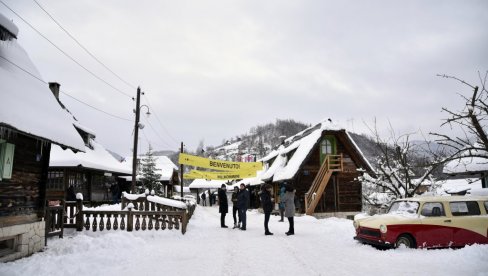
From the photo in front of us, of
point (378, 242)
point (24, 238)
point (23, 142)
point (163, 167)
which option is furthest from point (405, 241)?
point (163, 167)

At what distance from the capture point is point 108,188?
29219mm

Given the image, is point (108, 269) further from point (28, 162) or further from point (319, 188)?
point (319, 188)

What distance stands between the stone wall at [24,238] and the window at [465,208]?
35.2 ft

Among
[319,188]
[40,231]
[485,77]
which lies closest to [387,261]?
[485,77]

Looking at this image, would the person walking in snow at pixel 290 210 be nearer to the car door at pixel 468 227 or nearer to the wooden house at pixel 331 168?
the car door at pixel 468 227

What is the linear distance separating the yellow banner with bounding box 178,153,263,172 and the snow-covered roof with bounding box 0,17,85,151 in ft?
55.1

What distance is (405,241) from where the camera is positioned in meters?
9.35

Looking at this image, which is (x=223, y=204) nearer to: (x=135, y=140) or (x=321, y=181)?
(x=135, y=140)

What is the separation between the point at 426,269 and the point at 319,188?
1662cm

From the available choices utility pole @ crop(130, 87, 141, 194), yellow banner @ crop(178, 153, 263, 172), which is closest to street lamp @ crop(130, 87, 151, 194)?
utility pole @ crop(130, 87, 141, 194)

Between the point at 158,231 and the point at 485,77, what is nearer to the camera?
the point at 485,77

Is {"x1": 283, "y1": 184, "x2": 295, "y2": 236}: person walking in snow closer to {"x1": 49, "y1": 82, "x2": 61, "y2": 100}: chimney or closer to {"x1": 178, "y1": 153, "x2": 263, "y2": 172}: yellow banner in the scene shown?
{"x1": 178, "y1": 153, "x2": 263, "y2": 172}: yellow banner

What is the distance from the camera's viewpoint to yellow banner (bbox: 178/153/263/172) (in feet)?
90.6

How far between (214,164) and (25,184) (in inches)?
773
